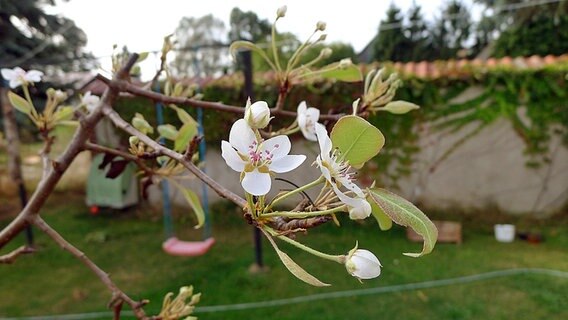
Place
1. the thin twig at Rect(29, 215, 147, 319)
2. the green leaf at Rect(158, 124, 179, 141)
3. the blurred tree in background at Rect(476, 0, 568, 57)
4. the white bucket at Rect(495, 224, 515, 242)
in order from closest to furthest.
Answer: the thin twig at Rect(29, 215, 147, 319) < the green leaf at Rect(158, 124, 179, 141) < the white bucket at Rect(495, 224, 515, 242) < the blurred tree in background at Rect(476, 0, 568, 57)

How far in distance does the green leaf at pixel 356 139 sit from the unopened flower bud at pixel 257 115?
0.12ft

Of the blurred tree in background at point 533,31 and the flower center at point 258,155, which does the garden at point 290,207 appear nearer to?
the flower center at point 258,155

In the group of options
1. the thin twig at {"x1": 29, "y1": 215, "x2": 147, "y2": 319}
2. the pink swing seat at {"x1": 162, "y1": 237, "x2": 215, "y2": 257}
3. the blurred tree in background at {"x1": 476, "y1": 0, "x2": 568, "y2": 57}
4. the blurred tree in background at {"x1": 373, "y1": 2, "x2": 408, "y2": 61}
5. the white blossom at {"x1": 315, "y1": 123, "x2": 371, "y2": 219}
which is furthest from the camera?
the blurred tree in background at {"x1": 373, "y1": 2, "x2": 408, "y2": 61}

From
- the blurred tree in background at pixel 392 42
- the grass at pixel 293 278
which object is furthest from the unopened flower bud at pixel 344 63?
the blurred tree in background at pixel 392 42

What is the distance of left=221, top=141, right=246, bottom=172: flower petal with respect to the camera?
0.23m

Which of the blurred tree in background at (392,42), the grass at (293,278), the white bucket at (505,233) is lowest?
the white bucket at (505,233)

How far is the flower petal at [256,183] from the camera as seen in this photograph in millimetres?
224

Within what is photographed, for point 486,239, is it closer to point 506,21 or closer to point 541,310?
point 541,310

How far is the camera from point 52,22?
381 centimetres

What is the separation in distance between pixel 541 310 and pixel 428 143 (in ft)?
5.70

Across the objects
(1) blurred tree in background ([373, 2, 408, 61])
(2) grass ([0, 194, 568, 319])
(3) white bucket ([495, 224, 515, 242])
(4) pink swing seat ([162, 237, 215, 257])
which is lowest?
(3) white bucket ([495, 224, 515, 242])

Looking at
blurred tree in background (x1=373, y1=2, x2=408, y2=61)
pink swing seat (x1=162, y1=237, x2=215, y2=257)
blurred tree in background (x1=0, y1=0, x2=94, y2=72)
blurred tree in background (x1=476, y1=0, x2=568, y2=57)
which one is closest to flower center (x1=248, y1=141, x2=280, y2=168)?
pink swing seat (x1=162, y1=237, x2=215, y2=257)

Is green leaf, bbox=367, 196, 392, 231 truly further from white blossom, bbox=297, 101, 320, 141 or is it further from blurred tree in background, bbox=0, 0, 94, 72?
blurred tree in background, bbox=0, 0, 94, 72

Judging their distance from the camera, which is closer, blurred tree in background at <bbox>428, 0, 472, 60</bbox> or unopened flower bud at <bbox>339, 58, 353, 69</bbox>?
unopened flower bud at <bbox>339, 58, 353, 69</bbox>
